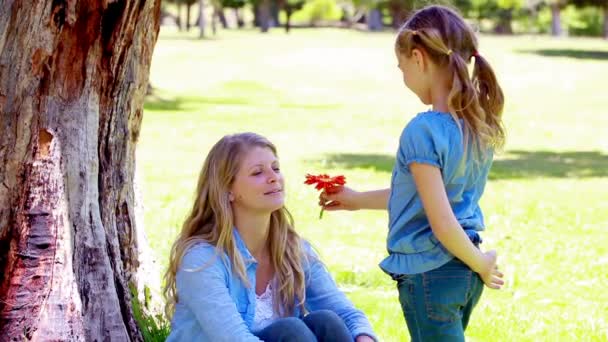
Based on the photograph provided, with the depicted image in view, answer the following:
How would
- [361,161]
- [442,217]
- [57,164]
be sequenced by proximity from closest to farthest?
1. [442,217]
2. [57,164]
3. [361,161]

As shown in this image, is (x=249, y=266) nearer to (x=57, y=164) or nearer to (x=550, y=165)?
(x=57, y=164)

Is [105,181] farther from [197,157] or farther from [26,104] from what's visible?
[197,157]

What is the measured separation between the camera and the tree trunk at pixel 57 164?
401 centimetres

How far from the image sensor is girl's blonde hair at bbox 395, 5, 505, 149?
3812 mm

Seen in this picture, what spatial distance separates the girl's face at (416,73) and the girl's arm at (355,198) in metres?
0.45

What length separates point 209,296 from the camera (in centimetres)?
372

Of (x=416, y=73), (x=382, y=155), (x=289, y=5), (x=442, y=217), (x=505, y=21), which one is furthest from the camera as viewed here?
(x=289, y=5)

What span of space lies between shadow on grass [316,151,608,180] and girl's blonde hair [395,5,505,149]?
1015cm

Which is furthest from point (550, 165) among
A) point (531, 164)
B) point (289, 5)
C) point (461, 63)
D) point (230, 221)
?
point (289, 5)

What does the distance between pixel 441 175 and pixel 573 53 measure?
39.5 m

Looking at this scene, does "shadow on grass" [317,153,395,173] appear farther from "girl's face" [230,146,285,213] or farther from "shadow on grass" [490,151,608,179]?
"girl's face" [230,146,285,213]

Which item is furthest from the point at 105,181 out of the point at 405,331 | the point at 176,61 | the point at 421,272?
the point at 176,61

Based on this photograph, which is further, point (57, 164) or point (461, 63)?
point (57, 164)

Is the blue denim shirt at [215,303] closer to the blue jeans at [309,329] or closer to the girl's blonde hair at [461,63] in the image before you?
the blue jeans at [309,329]
